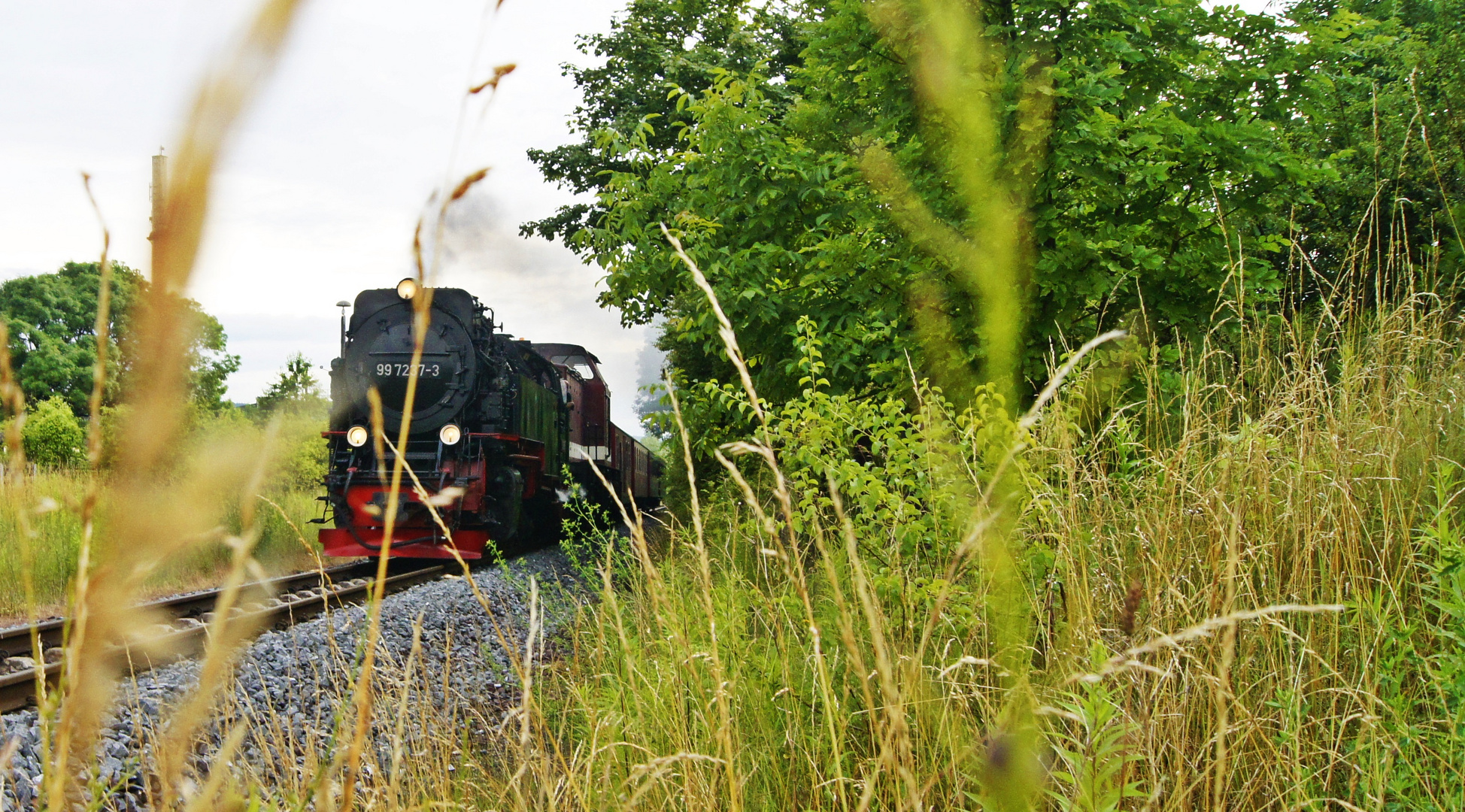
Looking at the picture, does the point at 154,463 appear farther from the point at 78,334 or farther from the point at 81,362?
the point at 81,362

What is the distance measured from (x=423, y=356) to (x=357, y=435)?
1404 mm

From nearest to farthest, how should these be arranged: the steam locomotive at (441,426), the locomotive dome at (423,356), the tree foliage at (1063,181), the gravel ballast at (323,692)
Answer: the gravel ballast at (323,692), the tree foliage at (1063,181), the steam locomotive at (441,426), the locomotive dome at (423,356)

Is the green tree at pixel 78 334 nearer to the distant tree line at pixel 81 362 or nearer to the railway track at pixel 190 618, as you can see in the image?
the distant tree line at pixel 81 362

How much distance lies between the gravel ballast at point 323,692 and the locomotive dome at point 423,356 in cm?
360

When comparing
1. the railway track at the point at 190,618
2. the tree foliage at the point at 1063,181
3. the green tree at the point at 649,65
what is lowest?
the railway track at the point at 190,618

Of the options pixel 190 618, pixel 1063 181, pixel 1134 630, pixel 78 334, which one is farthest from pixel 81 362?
pixel 1134 630

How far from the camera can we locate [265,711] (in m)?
4.17

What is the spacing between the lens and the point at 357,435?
419 inches

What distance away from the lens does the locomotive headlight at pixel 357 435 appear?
418 inches

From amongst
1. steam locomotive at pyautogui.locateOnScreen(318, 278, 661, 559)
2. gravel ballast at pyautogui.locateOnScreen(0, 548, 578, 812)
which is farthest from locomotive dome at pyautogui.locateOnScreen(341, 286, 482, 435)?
gravel ballast at pyautogui.locateOnScreen(0, 548, 578, 812)

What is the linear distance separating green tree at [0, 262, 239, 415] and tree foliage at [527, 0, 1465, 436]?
0.61 m

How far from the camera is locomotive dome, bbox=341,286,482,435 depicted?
11453mm

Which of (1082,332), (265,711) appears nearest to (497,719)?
(265,711)

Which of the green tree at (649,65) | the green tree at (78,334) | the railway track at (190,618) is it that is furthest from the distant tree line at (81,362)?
the green tree at (649,65)
